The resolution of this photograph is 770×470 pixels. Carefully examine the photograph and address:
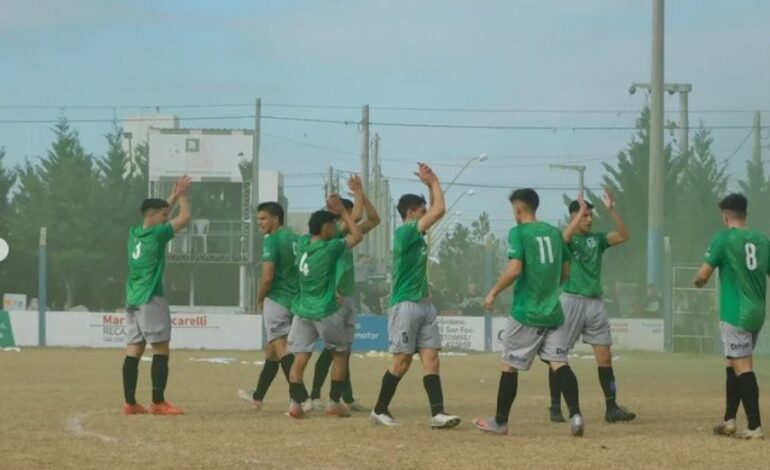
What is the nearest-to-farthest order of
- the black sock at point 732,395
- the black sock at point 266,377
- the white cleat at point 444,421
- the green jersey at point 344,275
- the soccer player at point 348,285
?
the black sock at point 732,395 → the white cleat at point 444,421 → the soccer player at point 348,285 → the green jersey at point 344,275 → the black sock at point 266,377

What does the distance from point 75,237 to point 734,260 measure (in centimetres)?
4803

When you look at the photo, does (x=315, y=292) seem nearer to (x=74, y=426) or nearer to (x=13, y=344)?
(x=74, y=426)

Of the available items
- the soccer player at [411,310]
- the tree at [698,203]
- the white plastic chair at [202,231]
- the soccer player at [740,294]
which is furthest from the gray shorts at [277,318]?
the white plastic chair at [202,231]

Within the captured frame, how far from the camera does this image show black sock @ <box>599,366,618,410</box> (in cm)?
1388

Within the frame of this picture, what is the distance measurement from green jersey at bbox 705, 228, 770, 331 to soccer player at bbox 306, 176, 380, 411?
3536mm

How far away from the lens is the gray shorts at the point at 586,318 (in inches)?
555

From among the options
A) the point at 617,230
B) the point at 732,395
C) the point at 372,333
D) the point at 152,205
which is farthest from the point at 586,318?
the point at 372,333

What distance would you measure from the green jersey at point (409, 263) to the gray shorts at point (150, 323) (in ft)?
8.39

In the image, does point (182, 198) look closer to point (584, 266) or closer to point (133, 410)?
point (133, 410)

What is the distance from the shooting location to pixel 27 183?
5891 cm

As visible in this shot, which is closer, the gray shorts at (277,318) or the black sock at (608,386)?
the black sock at (608,386)

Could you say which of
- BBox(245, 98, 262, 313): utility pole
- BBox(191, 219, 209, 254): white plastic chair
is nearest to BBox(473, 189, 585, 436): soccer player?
BBox(245, 98, 262, 313): utility pole

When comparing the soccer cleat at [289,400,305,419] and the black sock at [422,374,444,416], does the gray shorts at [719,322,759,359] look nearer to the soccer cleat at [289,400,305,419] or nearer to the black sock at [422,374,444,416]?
the black sock at [422,374,444,416]

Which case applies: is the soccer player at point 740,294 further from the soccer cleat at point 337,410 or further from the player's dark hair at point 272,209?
the player's dark hair at point 272,209
